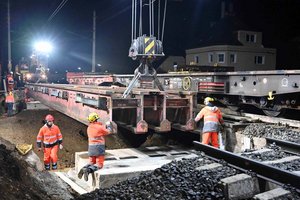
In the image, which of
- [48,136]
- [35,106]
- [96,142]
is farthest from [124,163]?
[35,106]

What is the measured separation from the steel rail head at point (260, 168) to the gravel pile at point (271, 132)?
7.51ft

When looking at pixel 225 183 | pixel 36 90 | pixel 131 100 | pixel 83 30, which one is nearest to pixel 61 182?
pixel 131 100

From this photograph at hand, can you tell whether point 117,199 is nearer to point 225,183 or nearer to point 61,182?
point 225,183

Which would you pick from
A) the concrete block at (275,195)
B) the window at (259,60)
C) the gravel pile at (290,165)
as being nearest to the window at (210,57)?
the window at (259,60)

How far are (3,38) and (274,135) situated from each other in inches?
881

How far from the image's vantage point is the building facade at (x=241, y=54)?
120 ft

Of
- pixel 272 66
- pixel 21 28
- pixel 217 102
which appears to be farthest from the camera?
pixel 272 66

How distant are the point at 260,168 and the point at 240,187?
0.45m

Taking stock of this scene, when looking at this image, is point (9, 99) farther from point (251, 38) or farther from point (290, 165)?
point (251, 38)

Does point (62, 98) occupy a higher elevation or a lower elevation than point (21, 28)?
lower

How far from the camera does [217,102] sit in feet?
43.6

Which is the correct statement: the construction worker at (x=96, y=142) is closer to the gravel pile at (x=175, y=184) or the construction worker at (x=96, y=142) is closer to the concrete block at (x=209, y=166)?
the gravel pile at (x=175, y=184)

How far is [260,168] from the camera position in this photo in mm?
3820

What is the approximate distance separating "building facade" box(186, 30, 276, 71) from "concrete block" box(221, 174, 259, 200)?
1299 inches
